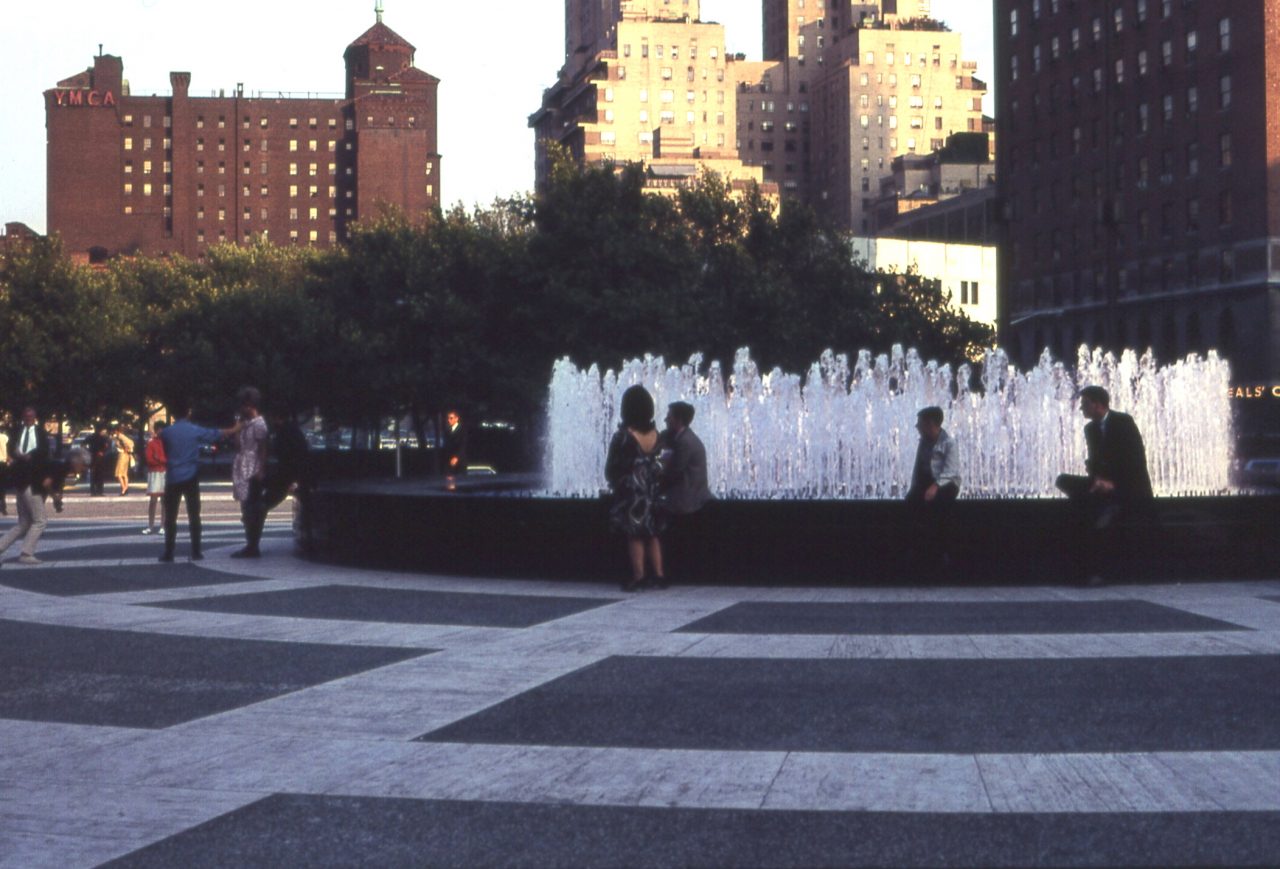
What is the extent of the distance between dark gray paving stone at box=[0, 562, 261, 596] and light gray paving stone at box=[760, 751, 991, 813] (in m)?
9.18

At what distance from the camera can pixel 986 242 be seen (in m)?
119

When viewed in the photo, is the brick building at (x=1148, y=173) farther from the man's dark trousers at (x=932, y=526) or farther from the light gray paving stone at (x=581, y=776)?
the light gray paving stone at (x=581, y=776)

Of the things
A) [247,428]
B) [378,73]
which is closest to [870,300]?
[247,428]

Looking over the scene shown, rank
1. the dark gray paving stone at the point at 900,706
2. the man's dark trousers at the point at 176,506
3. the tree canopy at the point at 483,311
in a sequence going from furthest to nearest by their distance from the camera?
the tree canopy at the point at 483,311
the man's dark trousers at the point at 176,506
the dark gray paving stone at the point at 900,706

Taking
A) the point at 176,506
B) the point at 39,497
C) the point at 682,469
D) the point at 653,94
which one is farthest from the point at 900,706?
the point at 653,94

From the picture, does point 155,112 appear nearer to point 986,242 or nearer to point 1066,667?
point 986,242

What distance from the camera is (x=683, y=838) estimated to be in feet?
18.0

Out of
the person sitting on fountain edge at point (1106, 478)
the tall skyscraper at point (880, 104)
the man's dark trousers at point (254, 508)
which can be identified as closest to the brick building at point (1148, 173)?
the man's dark trousers at point (254, 508)

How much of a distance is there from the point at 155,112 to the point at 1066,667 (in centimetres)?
16848

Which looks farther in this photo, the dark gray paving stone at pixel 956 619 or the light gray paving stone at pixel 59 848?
the dark gray paving stone at pixel 956 619

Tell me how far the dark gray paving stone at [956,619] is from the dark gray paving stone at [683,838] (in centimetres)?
538

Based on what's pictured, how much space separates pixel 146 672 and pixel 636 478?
5.25 meters

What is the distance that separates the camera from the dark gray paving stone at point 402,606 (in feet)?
39.6

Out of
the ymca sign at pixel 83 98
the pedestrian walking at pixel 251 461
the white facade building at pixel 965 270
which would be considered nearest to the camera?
the pedestrian walking at pixel 251 461
